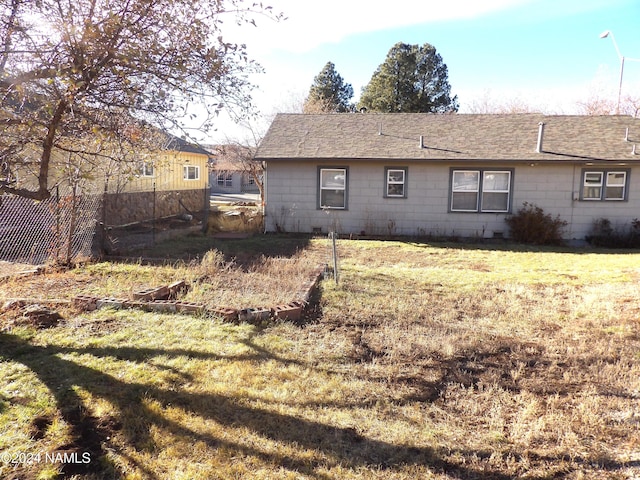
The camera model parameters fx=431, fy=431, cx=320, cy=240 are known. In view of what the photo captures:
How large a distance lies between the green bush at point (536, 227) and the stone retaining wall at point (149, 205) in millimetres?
10414

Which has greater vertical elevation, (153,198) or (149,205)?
(153,198)

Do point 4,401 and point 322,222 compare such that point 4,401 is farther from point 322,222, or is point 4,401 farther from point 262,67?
point 322,222

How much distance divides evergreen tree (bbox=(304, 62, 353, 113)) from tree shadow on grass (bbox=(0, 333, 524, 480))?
3309 cm

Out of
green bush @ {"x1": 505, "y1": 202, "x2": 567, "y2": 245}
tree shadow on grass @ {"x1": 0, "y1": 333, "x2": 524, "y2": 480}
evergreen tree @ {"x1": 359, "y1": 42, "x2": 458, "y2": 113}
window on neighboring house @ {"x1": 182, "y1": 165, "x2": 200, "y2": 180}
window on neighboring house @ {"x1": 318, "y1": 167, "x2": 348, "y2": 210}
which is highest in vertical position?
evergreen tree @ {"x1": 359, "y1": 42, "x2": 458, "y2": 113}

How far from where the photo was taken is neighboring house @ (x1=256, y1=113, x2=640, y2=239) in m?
13.4

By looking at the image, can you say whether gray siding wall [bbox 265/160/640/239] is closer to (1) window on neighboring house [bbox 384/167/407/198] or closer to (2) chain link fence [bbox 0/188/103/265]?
(1) window on neighboring house [bbox 384/167/407/198]

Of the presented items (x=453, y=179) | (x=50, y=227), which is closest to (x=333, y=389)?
(x=50, y=227)

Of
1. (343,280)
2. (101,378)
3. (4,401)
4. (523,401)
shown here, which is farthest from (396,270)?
(4,401)

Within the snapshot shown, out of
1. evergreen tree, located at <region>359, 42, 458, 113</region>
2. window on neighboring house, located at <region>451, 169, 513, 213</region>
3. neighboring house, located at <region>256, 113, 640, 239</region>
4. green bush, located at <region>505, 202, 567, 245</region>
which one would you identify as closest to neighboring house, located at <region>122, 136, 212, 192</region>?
neighboring house, located at <region>256, 113, 640, 239</region>

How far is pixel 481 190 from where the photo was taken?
1377 cm

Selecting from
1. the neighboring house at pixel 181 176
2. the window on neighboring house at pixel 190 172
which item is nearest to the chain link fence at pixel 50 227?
the neighboring house at pixel 181 176

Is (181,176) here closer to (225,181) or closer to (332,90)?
(332,90)

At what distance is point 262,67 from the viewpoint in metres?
4.34

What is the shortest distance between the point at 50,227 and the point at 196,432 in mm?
7178
